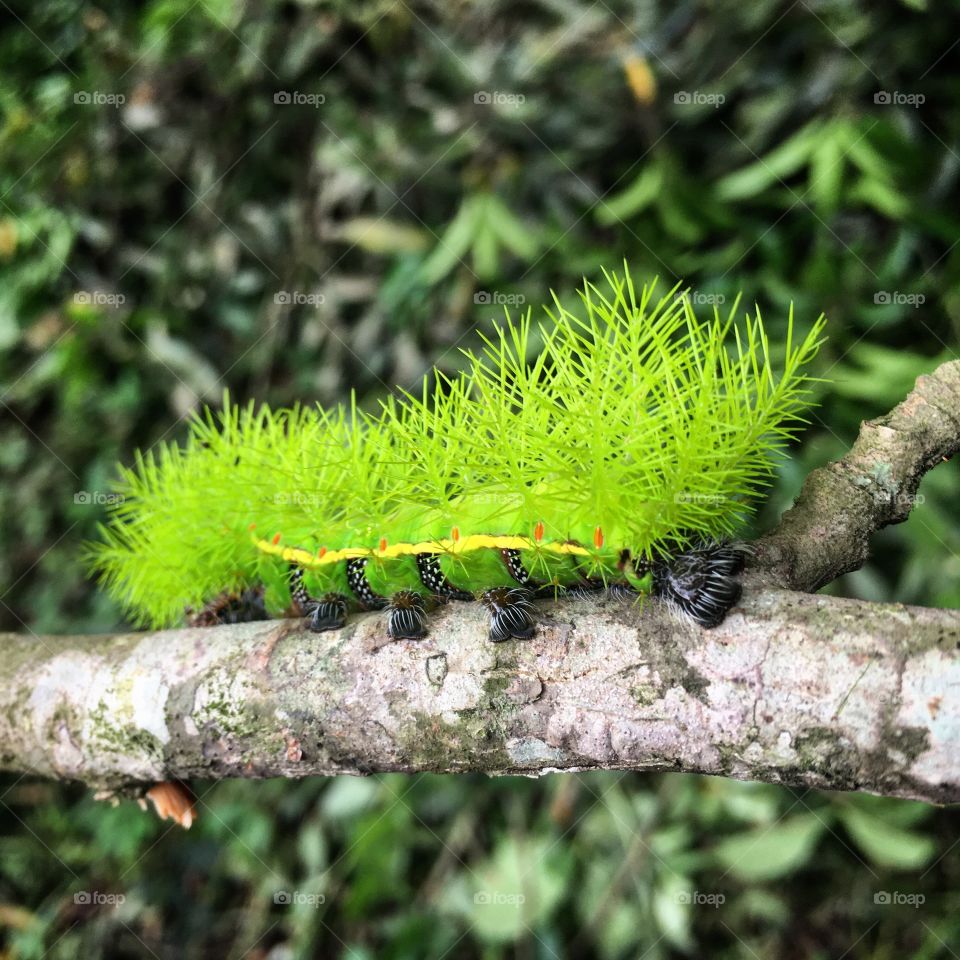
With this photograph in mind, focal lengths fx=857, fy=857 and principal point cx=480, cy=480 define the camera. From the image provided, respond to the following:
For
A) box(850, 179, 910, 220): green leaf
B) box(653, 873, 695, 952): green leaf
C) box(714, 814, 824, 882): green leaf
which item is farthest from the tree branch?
box(653, 873, 695, 952): green leaf

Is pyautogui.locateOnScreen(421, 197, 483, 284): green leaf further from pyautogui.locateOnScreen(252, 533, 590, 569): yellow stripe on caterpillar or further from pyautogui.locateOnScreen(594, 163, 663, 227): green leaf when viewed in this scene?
pyautogui.locateOnScreen(252, 533, 590, 569): yellow stripe on caterpillar

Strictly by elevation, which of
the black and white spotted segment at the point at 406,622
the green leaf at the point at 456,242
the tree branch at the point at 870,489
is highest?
the green leaf at the point at 456,242

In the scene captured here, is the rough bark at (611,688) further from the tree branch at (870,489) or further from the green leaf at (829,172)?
the green leaf at (829,172)

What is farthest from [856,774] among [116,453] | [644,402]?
[116,453]

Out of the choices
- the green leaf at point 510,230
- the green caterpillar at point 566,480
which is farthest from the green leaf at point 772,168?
the green caterpillar at point 566,480

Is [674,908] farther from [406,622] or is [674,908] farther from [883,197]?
[883,197]
